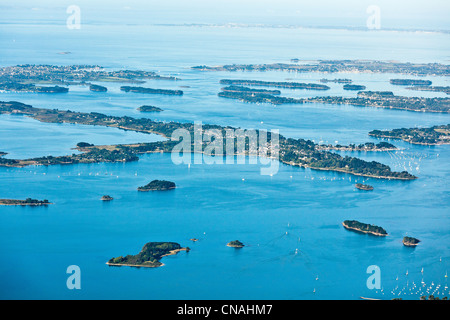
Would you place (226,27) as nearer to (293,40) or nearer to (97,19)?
(97,19)

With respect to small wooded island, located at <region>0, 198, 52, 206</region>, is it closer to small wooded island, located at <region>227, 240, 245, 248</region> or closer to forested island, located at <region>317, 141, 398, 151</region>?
small wooded island, located at <region>227, 240, 245, 248</region>

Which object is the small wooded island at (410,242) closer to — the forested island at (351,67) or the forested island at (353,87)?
the forested island at (353,87)

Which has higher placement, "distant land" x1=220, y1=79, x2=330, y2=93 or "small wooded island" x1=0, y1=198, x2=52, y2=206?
"distant land" x1=220, y1=79, x2=330, y2=93

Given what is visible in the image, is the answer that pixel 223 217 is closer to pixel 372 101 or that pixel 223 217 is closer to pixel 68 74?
pixel 372 101

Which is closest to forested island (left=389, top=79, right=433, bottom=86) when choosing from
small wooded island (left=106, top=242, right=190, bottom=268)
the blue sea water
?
the blue sea water

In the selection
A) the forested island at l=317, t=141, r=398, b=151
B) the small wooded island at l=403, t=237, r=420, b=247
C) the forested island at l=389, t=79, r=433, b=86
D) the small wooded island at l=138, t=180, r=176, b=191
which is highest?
the forested island at l=389, t=79, r=433, b=86

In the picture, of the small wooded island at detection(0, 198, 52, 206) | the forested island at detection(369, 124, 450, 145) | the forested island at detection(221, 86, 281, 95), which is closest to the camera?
the small wooded island at detection(0, 198, 52, 206)
